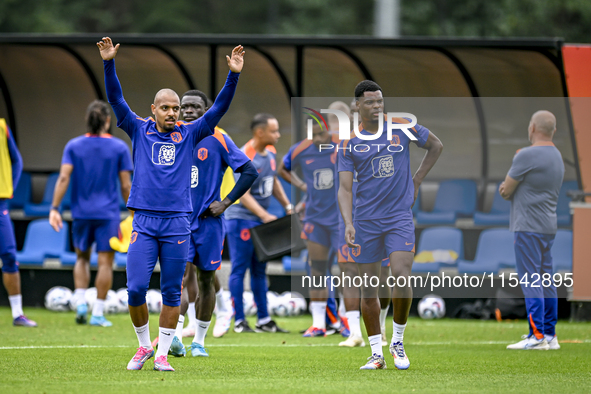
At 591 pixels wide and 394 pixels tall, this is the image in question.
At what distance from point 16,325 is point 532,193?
5.75m

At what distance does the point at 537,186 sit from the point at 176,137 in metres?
3.83

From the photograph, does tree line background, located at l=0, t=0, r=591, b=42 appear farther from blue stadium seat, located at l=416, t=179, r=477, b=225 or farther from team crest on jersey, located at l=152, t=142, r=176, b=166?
team crest on jersey, located at l=152, t=142, r=176, b=166

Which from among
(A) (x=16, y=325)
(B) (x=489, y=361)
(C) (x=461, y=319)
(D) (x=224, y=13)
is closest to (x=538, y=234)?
(B) (x=489, y=361)

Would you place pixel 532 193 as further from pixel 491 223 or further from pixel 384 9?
pixel 384 9

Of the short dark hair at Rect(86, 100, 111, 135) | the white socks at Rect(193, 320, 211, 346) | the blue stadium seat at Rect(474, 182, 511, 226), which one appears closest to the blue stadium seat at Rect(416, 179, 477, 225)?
the blue stadium seat at Rect(474, 182, 511, 226)

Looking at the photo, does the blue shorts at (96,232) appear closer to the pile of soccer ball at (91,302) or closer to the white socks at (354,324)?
the pile of soccer ball at (91,302)

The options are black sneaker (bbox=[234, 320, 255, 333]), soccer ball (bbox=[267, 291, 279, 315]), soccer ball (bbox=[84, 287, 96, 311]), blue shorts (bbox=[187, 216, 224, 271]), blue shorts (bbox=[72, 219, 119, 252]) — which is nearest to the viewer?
blue shorts (bbox=[187, 216, 224, 271])

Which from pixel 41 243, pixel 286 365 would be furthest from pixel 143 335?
Result: pixel 41 243

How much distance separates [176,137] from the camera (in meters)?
6.24

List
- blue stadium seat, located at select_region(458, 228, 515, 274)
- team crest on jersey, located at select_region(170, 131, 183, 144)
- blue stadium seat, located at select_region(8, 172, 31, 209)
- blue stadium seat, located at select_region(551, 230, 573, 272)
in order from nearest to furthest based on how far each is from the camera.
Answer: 1. team crest on jersey, located at select_region(170, 131, 183, 144)
2. blue stadium seat, located at select_region(551, 230, 573, 272)
3. blue stadium seat, located at select_region(458, 228, 515, 274)
4. blue stadium seat, located at select_region(8, 172, 31, 209)

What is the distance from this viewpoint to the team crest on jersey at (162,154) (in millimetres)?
6160

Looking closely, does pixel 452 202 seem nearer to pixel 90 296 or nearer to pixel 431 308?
pixel 431 308

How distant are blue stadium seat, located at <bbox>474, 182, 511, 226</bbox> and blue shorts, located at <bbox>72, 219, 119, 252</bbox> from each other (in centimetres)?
510

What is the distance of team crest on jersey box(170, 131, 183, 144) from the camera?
6.23 m
